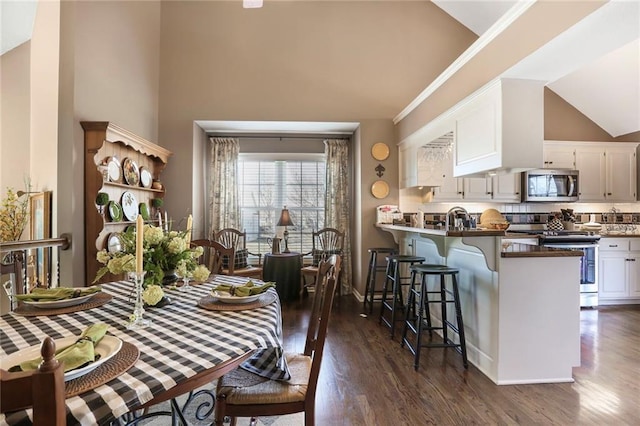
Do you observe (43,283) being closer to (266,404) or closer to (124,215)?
(124,215)

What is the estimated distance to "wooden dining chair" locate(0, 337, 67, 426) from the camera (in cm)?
52

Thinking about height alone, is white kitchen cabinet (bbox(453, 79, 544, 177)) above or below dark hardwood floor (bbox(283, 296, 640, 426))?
above

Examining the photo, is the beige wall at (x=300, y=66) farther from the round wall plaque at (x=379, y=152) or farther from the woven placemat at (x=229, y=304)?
the woven placemat at (x=229, y=304)

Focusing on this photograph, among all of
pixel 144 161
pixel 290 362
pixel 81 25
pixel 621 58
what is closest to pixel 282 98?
pixel 144 161

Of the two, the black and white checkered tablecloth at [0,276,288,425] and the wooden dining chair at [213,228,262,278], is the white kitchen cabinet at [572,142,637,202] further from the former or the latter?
the black and white checkered tablecloth at [0,276,288,425]

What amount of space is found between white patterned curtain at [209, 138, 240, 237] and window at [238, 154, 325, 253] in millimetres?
227

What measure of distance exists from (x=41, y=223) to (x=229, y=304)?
332 cm

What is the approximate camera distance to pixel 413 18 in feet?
14.9

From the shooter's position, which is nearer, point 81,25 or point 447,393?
point 447,393

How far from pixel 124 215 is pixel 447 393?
3280mm

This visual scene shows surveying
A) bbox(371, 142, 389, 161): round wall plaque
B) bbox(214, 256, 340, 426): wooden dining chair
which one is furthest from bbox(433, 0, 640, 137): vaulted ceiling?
bbox(371, 142, 389, 161): round wall plaque

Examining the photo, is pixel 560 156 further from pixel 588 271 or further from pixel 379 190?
pixel 379 190

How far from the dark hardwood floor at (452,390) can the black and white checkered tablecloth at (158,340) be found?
39.3 inches

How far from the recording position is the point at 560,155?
4629 millimetres
